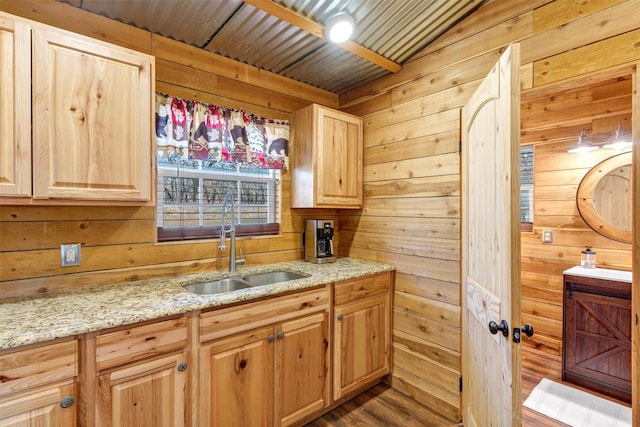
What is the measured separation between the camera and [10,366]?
1073mm

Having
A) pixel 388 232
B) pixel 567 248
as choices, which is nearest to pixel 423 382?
pixel 388 232

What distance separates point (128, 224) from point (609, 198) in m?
3.83

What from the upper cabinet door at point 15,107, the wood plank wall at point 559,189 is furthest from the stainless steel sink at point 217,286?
the wood plank wall at point 559,189

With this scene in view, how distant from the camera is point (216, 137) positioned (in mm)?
2139

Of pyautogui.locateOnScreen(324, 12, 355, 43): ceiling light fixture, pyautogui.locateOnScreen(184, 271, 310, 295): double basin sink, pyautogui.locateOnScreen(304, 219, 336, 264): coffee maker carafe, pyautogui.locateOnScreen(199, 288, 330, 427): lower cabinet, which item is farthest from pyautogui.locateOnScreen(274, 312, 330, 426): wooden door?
pyautogui.locateOnScreen(324, 12, 355, 43): ceiling light fixture

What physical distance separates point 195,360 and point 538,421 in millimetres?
2246

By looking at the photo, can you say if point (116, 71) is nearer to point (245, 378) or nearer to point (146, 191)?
point (146, 191)

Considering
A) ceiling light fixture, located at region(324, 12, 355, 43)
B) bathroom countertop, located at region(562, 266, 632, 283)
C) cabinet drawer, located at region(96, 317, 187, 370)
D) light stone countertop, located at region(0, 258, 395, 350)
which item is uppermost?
ceiling light fixture, located at region(324, 12, 355, 43)

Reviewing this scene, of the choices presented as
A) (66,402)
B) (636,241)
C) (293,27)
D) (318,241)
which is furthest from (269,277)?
(636,241)

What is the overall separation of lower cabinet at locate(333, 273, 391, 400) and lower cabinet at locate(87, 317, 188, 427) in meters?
0.99

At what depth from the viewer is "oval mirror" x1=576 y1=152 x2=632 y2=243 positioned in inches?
105

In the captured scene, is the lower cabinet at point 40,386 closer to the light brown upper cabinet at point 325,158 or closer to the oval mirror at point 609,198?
the light brown upper cabinet at point 325,158

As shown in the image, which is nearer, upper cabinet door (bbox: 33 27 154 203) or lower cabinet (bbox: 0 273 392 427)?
lower cabinet (bbox: 0 273 392 427)

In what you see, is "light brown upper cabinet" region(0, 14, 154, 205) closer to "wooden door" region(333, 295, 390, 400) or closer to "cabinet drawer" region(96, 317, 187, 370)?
"cabinet drawer" region(96, 317, 187, 370)
